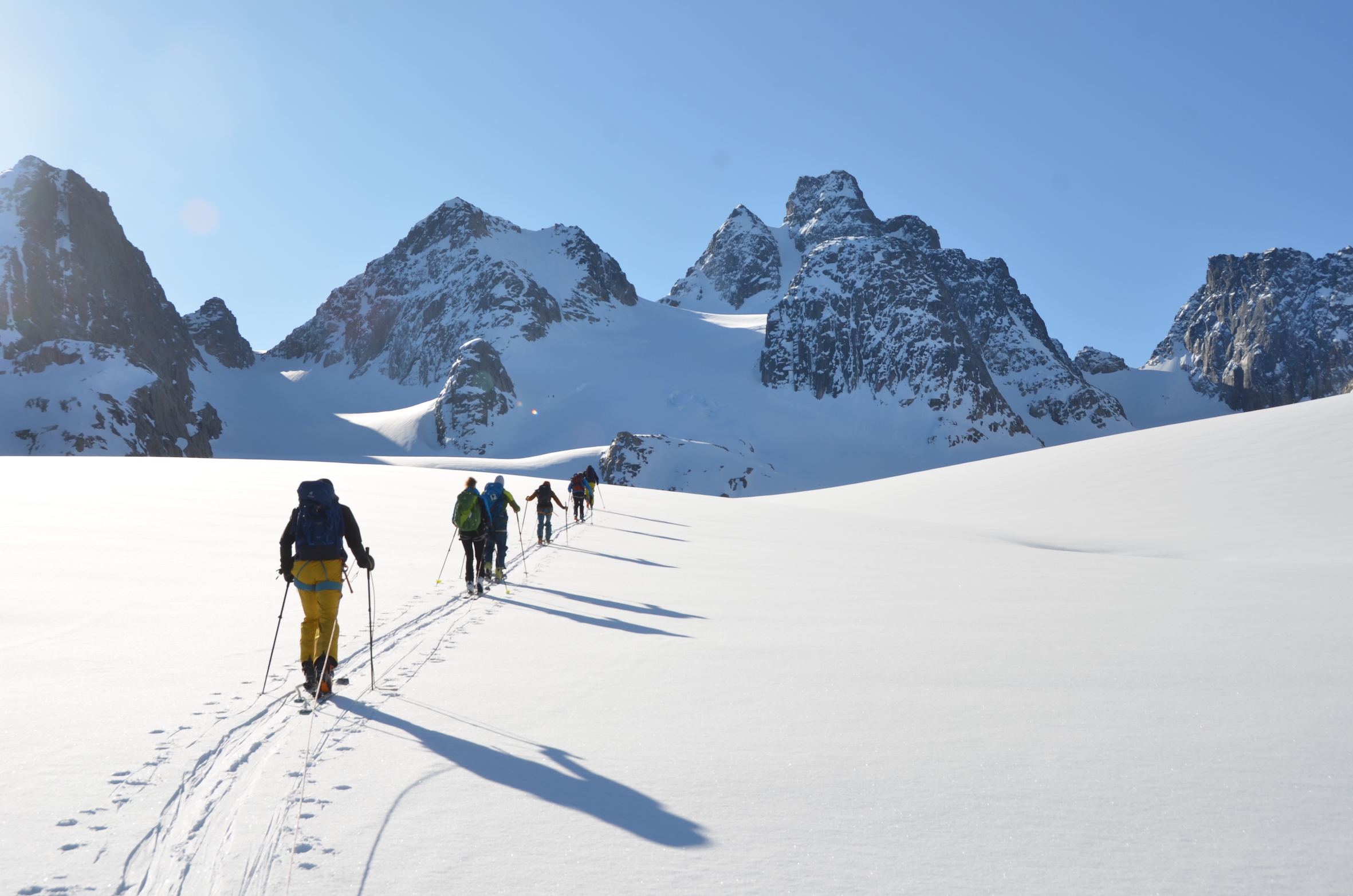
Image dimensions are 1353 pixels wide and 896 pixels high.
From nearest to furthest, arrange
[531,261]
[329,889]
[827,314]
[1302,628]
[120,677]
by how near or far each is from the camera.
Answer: [329,889] → [120,677] → [1302,628] → [827,314] → [531,261]

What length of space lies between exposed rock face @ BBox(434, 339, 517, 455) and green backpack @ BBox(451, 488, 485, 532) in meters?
90.5

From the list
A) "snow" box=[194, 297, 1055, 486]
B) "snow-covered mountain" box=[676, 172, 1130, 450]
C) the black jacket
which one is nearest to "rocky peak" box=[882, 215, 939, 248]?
"snow-covered mountain" box=[676, 172, 1130, 450]

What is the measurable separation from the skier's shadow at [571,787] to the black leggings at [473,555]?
5.23 m

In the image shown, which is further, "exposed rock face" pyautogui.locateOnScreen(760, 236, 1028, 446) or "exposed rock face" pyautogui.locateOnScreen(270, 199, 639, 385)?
"exposed rock face" pyautogui.locateOnScreen(270, 199, 639, 385)

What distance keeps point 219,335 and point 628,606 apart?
17059cm

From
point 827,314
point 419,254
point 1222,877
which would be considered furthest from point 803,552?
point 419,254

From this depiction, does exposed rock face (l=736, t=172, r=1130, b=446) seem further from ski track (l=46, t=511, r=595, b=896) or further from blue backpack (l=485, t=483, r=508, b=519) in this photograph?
ski track (l=46, t=511, r=595, b=896)

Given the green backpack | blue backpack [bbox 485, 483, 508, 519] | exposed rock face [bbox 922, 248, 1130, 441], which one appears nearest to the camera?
the green backpack

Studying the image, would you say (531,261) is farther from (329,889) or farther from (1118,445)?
(329,889)

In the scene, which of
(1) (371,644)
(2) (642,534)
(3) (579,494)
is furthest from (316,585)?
(3) (579,494)

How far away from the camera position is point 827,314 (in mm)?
126625

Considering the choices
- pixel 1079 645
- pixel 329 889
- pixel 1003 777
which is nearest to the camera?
pixel 329 889

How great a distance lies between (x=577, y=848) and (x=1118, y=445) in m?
32.2

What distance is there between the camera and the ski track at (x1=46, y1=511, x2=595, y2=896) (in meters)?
3.10
